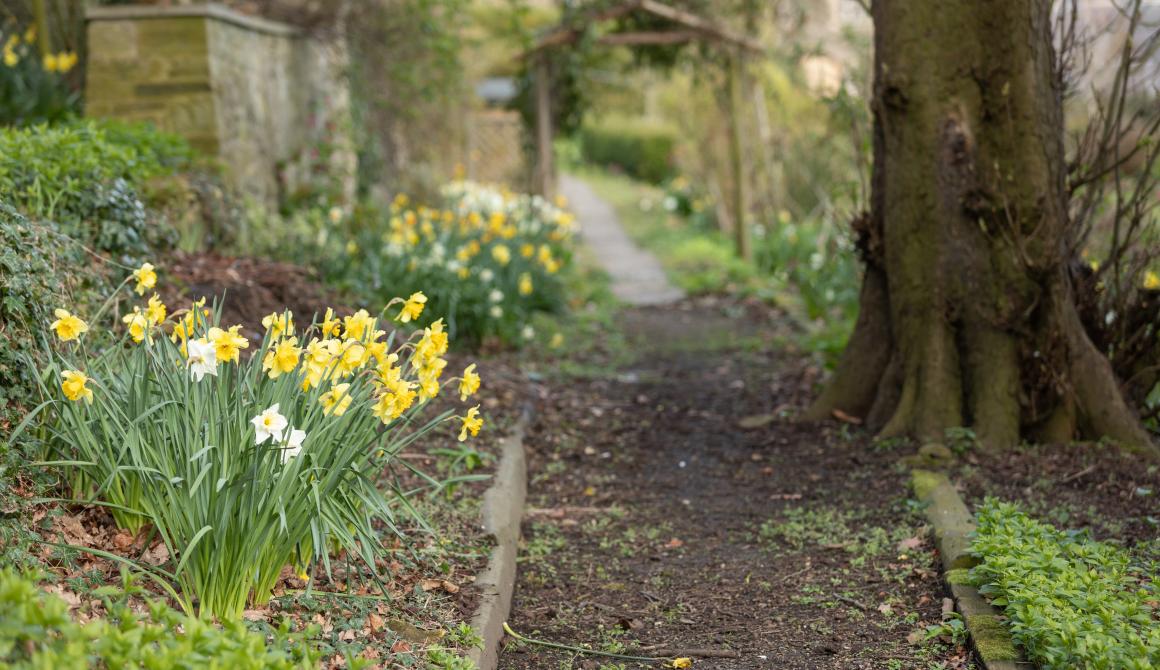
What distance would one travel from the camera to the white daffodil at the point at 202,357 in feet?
9.48

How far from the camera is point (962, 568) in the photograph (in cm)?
371

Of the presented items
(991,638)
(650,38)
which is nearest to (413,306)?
(991,638)

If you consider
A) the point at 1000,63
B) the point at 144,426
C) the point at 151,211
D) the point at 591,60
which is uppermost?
the point at 591,60

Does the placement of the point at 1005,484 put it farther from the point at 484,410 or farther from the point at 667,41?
the point at 667,41

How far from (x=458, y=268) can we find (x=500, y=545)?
3.62 m

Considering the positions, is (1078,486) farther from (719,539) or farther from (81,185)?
(81,185)

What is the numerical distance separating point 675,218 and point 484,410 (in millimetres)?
12637

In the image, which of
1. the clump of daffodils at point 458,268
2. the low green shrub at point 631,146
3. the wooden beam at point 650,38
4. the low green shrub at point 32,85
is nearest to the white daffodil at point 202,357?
the clump of daffodils at point 458,268

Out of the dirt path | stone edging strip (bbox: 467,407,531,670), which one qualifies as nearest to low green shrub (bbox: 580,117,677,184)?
the dirt path

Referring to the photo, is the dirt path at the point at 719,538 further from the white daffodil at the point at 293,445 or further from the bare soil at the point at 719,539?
the white daffodil at the point at 293,445

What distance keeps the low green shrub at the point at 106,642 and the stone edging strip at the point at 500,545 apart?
3.05 ft

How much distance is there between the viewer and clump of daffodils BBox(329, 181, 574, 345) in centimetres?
724

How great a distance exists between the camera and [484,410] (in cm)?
575

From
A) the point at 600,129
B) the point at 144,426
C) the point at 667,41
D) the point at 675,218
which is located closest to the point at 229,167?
the point at 144,426
